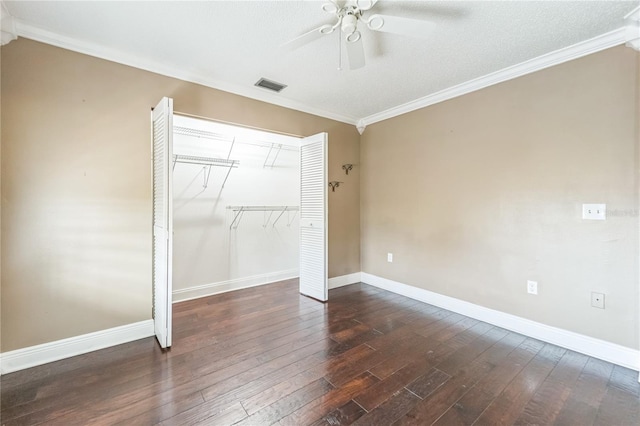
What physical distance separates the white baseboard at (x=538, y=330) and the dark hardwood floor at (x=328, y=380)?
9 cm

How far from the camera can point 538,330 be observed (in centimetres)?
248

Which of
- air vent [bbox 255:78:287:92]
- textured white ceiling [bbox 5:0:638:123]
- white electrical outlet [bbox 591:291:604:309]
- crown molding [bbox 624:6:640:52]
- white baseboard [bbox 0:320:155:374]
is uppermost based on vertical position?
air vent [bbox 255:78:287:92]

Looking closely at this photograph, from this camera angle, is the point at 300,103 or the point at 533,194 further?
the point at 300,103

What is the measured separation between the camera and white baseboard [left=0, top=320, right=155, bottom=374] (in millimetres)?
1992

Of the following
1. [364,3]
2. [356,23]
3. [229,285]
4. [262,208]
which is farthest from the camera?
[262,208]

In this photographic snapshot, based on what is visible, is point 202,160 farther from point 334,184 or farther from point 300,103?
point 334,184

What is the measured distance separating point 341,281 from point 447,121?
2640 millimetres

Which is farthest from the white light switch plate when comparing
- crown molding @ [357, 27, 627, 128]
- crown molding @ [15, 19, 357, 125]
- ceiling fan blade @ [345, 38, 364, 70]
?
crown molding @ [15, 19, 357, 125]

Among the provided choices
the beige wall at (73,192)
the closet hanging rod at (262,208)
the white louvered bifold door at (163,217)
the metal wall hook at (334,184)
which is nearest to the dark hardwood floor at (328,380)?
the white louvered bifold door at (163,217)

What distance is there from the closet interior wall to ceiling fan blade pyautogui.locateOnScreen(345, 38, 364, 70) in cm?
189

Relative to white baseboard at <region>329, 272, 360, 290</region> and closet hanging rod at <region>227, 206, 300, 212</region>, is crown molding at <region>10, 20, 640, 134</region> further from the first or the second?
white baseboard at <region>329, 272, 360, 290</region>

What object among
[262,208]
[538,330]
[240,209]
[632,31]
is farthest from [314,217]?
[632,31]

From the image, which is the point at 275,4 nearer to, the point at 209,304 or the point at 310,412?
the point at 310,412

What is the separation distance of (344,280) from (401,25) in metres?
3.31
